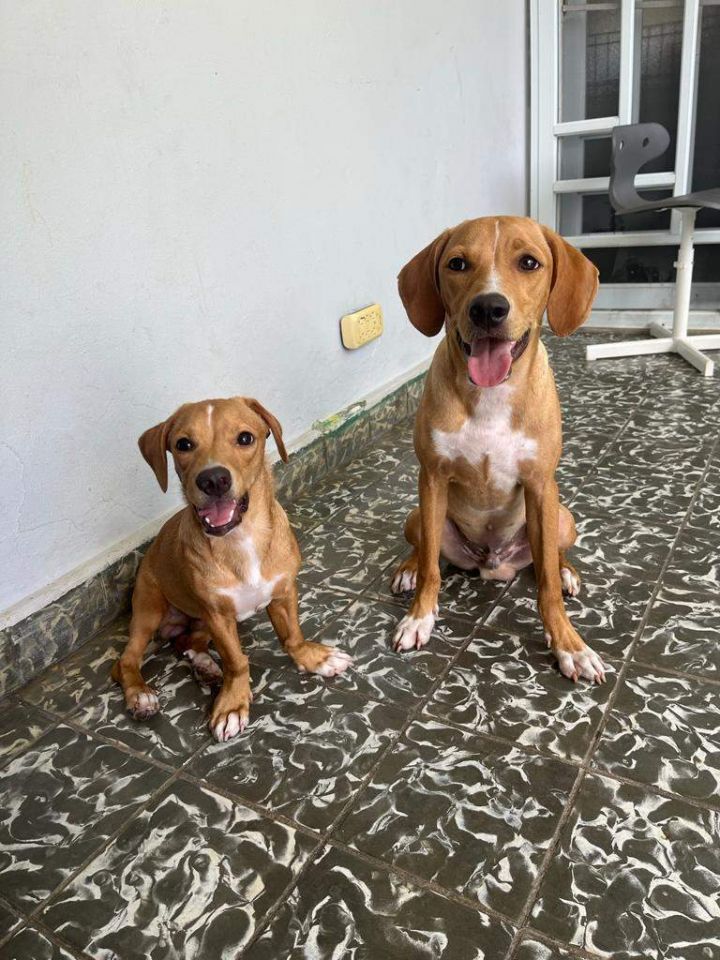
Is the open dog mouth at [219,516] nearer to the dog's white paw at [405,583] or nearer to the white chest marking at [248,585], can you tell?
the white chest marking at [248,585]

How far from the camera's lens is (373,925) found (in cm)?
121

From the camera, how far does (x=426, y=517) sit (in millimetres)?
1912

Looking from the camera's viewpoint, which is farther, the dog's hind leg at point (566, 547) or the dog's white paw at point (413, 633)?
the dog's hind leg at point (566, 547)

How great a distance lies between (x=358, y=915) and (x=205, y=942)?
26 centimetres

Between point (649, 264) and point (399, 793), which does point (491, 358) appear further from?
point (649, 264)

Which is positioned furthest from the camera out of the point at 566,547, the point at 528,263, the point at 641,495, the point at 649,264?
the point at 649,264

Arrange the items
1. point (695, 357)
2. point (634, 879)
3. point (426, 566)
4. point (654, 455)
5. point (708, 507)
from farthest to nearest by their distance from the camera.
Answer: point (695, 357), point (654, 455), point (708, 507), point (426, 566), point (634, 879)

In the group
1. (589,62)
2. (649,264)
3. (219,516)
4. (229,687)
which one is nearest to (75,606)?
(229,687)

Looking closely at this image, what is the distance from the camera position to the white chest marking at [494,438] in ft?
5.72

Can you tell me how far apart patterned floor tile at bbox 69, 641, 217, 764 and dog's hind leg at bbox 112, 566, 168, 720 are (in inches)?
1.6

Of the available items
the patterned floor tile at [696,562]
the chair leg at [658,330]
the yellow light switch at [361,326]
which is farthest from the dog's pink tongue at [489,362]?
the chair leg at [658,330]

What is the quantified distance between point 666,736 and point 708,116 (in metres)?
4.09

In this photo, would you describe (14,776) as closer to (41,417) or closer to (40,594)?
(40,594)

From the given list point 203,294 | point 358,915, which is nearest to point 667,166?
point 203,294
